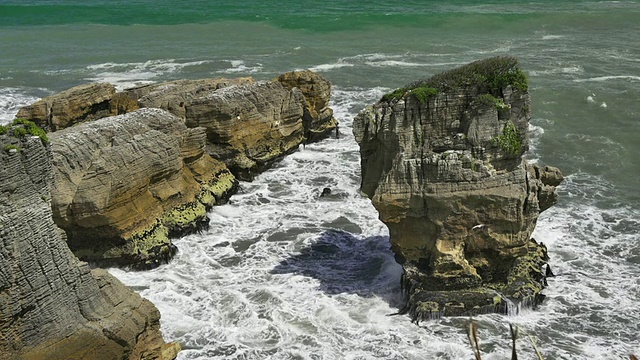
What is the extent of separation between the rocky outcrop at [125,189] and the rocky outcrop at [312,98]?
8.08 meters

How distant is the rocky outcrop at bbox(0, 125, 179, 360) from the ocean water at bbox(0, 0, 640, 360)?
3.12 m

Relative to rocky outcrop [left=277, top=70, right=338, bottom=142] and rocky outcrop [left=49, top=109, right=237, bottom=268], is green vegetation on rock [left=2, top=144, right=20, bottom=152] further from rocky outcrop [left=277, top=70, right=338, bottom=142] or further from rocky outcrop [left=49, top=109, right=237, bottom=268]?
rocky outcrop [left=277, top=70, right=338, bottom=142]

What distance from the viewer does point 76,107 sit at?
27438 millimetres

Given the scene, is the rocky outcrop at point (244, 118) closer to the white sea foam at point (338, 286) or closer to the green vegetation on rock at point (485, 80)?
the white sea foam at point (338, 286)

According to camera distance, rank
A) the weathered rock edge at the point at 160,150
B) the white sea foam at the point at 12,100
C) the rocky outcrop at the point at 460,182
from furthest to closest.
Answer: the white sea foam at the point at 12,100
the weathered rock edge at the point at 160,150
the rocky outcrop at the point at 460,182

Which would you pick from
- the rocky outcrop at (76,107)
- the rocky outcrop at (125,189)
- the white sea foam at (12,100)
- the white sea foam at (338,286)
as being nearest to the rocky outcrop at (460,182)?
the white sea foam at (338,286)

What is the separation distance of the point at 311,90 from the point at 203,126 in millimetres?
6596

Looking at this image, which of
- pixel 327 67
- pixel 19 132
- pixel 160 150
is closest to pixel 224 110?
pixel 160 150

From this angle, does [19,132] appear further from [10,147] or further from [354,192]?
[354,192]

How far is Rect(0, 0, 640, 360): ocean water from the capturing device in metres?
17.4

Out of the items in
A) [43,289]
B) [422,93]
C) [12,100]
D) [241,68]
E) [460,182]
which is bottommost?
[241,68]

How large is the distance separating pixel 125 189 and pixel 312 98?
488 inches

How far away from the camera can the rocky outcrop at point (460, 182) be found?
17.9 m

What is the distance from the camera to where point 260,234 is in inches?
909
